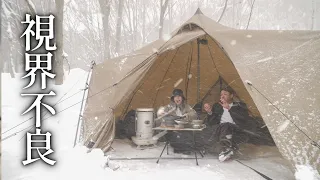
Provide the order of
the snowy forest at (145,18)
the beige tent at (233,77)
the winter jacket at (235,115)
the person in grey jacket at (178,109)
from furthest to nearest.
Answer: the snowy forest at (145,18) < the person in grey jacket at (178,109) < the winter jacket at (235,115) < the beige tent at (233,77)

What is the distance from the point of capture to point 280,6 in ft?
99.7

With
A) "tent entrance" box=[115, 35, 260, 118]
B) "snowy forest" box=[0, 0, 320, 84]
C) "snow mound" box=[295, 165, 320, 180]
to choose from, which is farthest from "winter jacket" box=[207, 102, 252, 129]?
"snowy forest" box=[0, 0, 320, 84]

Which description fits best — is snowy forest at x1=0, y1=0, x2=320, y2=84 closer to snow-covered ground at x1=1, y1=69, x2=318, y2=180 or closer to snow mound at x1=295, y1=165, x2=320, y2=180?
snow-covered ground at x1=1, y1=69, x2=318, y2=180

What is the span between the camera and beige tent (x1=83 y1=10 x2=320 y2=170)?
12.8ft

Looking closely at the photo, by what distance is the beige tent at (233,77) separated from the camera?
12.8ft

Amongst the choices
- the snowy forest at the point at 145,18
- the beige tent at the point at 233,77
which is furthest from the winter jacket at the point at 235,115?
the snowy forest at the point at 145,18

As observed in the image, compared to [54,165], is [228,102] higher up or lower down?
higher up

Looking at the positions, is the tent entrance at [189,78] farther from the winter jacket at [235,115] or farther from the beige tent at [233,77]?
the winter jacket at [235,115]

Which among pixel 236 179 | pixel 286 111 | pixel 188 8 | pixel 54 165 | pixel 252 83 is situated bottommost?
pixel 236 179

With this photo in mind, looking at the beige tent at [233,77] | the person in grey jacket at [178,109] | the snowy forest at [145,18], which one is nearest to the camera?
the beige tent at [233,77]

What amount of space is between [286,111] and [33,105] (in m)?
3.47

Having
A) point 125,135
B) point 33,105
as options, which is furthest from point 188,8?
point 33,105

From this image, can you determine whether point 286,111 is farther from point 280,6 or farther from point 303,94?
point 280,6

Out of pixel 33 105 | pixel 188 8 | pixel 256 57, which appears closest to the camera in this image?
pixel 33 105
